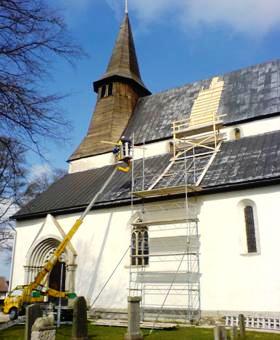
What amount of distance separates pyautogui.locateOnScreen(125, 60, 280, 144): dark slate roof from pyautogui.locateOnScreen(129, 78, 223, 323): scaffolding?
208 cm

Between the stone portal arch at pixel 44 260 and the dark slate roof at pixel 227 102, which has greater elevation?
the dark slate roof at pixel 227 102

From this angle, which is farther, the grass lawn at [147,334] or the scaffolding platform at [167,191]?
the scaffolding platform at [167,191]

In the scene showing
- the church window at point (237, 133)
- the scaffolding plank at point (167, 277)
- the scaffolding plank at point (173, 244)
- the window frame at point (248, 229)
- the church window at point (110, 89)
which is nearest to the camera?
the window frame at point (248, 229)

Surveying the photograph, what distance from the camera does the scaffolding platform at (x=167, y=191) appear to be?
1343 centimetres

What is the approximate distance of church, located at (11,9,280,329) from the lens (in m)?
12.7

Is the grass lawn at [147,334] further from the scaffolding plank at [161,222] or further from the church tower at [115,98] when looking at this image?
the church tower at [115,98]

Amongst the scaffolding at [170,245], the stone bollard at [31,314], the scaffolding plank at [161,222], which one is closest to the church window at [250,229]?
the scaffolding at [170,245]

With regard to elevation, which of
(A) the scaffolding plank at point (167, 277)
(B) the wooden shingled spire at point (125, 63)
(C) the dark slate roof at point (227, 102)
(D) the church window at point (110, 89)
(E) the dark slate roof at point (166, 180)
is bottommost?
(A) the scaffolding plank at point (167, 277)

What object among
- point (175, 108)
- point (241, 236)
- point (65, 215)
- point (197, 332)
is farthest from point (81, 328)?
point (175, 108)

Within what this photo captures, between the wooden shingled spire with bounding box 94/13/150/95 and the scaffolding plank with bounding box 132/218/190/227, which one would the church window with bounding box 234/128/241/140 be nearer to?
the scaffolding plank with bounding box 132/218/190/227

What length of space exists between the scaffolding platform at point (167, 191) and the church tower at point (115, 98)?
22.4 ft

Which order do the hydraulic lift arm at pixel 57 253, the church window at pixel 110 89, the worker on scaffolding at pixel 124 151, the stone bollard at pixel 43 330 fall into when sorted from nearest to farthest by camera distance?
1. the stone bollard at pixel 43 330
2. the hydraulic lift arm at pixel 57 253
3. the worker on scaffolding at pixel 124 151
4. the church window at pixel 110 89

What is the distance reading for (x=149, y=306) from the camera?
14.1m

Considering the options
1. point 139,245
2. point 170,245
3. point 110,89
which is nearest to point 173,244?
point 170,245
